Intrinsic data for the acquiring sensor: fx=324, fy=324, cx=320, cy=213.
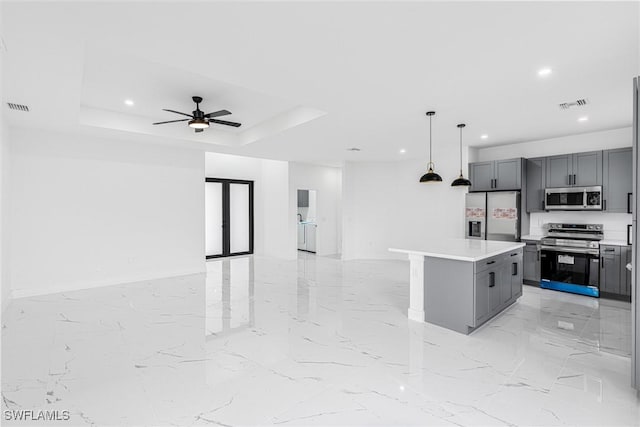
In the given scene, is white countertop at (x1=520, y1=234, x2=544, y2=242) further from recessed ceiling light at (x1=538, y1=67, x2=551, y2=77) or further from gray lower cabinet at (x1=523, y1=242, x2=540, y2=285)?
recessed ceiling light at (x1=538, y1=67, x2=551, y2=77)

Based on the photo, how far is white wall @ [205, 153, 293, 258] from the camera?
28.1 feet

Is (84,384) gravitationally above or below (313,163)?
below

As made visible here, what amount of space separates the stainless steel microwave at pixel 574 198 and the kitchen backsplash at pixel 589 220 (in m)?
0.37

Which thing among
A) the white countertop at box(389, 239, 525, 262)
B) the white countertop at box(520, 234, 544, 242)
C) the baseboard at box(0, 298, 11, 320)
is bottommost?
the baseboard at box(0, 298, 11, 320)

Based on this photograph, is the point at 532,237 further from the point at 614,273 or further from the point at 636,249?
the point at 636,249

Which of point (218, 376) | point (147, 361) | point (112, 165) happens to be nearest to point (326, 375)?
point (218, 376)

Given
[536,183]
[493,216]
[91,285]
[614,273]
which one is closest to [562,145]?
[536,183]

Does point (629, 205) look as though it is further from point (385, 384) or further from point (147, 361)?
point (147, 361)

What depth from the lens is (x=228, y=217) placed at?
895 cm

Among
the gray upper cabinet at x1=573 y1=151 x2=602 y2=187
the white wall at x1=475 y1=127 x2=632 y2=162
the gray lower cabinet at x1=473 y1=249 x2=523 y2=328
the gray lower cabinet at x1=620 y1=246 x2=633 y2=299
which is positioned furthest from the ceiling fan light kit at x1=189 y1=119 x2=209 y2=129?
the gray lower cabinet at x1=620 y1=246 x2=633 y2=299

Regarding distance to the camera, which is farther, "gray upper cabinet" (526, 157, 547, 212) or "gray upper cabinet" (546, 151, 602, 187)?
"gray upper cabinet" (526, 157, 547, 212)

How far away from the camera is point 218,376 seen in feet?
8.75

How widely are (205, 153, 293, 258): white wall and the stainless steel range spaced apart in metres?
5.55

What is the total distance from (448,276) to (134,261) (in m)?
5.43
